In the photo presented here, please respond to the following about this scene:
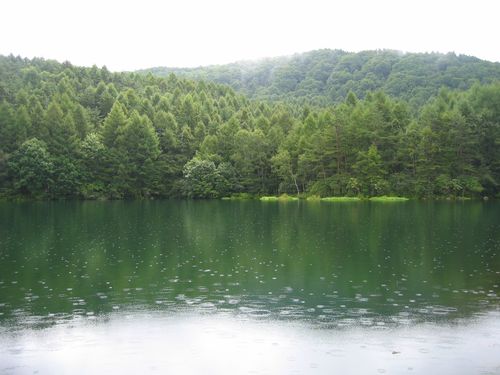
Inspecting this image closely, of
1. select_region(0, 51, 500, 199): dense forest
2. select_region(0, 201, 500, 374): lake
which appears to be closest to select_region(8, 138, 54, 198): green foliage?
select_region(0, 51, 500, 199): dense forest

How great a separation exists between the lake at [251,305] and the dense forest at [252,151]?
59860mm

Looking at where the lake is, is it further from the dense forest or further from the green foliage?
the green foliage

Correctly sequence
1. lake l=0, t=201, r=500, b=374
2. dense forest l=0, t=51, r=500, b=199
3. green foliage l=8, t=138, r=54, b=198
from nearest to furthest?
lake l=0, t=201, r=500, b=374, dense forest l=0, t=51, r=500, b=199, green foliage l=8, t=138, r=54, b=198

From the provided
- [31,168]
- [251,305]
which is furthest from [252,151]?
[251,305]

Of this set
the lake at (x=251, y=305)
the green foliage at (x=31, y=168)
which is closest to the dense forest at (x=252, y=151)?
the green foliage at (x=31, y=168)

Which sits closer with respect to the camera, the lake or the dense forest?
the lake

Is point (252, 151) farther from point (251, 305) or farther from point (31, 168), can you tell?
point (251, 305)

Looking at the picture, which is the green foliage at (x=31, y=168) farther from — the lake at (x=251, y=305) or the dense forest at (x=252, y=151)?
the lake at (x=251, y=305)

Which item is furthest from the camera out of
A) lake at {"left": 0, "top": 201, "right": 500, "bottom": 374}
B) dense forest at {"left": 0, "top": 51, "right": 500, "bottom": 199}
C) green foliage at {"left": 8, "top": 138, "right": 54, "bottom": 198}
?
green foliage at {"left": 8, "top": 138, "right": 54, "bottom": 198}

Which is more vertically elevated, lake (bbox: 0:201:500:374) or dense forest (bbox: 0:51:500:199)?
dense forest (bbox: 0:51:500:199)

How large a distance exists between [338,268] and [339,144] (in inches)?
2953

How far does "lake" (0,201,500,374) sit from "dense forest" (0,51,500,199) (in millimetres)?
59860

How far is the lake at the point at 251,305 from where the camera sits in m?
13.2

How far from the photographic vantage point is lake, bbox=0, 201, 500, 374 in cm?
1316
